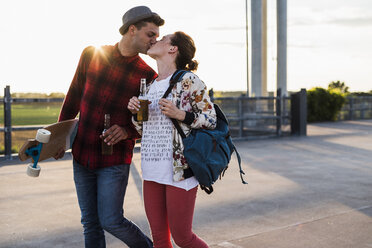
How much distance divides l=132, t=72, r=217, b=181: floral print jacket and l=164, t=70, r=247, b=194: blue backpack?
0.03m

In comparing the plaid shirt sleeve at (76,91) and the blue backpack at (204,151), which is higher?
Answer: the plaid shirt sleeve at (76,91)

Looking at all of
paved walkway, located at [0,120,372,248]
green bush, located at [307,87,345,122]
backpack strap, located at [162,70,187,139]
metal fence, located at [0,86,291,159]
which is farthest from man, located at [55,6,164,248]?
green bush, located at [307,87,345,122]

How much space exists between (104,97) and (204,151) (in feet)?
2.76

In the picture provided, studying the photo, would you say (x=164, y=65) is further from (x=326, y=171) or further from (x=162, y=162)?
(x=326, y=171)

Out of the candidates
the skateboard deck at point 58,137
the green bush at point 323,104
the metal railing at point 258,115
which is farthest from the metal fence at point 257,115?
the skateboard deck at point 58,137

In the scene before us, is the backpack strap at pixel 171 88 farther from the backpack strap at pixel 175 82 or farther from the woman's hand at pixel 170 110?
the woman's hand at pixel 170 110

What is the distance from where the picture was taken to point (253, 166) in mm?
8398

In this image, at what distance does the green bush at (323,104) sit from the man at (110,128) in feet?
64.9

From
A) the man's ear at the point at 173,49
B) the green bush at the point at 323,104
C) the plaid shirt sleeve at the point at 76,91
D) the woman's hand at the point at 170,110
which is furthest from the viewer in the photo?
the green bush at the point at 323,104

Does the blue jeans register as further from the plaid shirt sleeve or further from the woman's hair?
the woman's hair

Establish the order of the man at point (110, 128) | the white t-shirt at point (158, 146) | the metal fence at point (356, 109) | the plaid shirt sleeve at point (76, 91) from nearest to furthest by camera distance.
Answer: the white t-shirt at point (158, 146) → the man at point (110, 128) → the plaid shirt sleeve at point (76, 91) → the metal fence at point (356, 109)

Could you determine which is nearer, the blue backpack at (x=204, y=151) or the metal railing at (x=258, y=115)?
the blue backpack at (x=204, y=151)

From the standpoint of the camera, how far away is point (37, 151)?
2.96 meters

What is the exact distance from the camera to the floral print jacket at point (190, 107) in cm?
269
